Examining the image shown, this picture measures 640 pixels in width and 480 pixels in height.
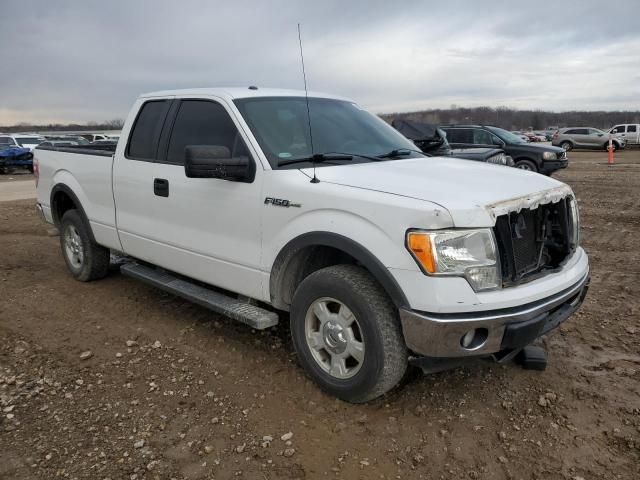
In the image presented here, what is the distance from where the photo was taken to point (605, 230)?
814 centimetres

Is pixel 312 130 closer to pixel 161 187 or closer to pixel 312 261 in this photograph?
pixel 312 261

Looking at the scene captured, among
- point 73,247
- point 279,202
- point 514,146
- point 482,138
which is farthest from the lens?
point 482,138

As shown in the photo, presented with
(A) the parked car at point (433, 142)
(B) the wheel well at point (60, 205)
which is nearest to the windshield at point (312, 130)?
(A) the parked car at point (433, 142)

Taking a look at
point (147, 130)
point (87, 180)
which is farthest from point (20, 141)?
point (147, 130)

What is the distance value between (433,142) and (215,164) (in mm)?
2792

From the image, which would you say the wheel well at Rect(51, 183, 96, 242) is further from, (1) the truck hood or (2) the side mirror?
(1) the truck hood

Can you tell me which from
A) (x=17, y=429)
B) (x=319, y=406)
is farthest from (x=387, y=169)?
(x=17, y=429)

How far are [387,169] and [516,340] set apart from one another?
1339 mm

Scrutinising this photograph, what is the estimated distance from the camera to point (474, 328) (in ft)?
9.15

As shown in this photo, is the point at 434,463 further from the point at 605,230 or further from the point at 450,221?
the point at 605,230

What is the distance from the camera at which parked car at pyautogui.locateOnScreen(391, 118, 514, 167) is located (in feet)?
18.1

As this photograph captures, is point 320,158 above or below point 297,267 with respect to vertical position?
above

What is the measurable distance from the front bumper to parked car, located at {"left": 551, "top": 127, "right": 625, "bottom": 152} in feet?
114

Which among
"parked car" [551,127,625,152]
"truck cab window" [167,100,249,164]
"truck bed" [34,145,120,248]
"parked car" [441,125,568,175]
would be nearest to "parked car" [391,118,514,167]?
"truck cab window" [167,100,249,164]
